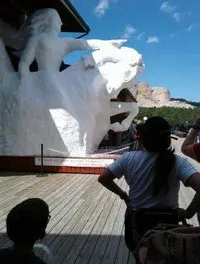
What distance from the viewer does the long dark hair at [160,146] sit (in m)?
2.25

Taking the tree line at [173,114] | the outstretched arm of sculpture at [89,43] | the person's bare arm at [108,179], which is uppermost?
the outstretched arm of sculpture at [89,43]

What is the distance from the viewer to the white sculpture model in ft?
34.6

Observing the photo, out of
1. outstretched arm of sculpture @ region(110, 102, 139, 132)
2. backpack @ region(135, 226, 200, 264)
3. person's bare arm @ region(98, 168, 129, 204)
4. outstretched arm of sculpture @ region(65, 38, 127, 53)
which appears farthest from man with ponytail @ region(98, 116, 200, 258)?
outstretched arm of sculpture @ region(65, 38, 127, 53)

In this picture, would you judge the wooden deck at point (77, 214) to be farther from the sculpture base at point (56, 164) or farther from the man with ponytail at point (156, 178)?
the man with ponytail at point (156, 178)

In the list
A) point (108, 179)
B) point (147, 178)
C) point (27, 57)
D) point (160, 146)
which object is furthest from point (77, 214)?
point (27, 57)

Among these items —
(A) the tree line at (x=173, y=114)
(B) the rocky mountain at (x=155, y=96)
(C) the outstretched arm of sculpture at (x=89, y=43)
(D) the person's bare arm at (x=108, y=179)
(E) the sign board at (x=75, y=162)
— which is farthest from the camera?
(B) the rocky mountain at (x=155, y=96)

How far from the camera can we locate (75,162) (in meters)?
10.3

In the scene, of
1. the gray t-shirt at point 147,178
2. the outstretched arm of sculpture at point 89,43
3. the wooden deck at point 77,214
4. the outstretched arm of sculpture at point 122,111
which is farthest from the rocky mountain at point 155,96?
the gray t-shirt at point 147,178

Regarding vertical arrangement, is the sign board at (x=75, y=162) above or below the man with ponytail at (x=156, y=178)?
below

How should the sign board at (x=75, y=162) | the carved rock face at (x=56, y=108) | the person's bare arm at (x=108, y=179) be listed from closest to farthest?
the person's bare arm at (x=108, y=179)
the sign board at (x=75, y=162)
the carved rock face at (x=56, y=108)

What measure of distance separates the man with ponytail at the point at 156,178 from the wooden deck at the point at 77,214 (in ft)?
6.35

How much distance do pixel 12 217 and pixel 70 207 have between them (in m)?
4.71

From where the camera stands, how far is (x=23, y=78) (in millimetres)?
10812

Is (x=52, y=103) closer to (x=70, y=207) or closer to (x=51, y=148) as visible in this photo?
(x=51, y=148)
